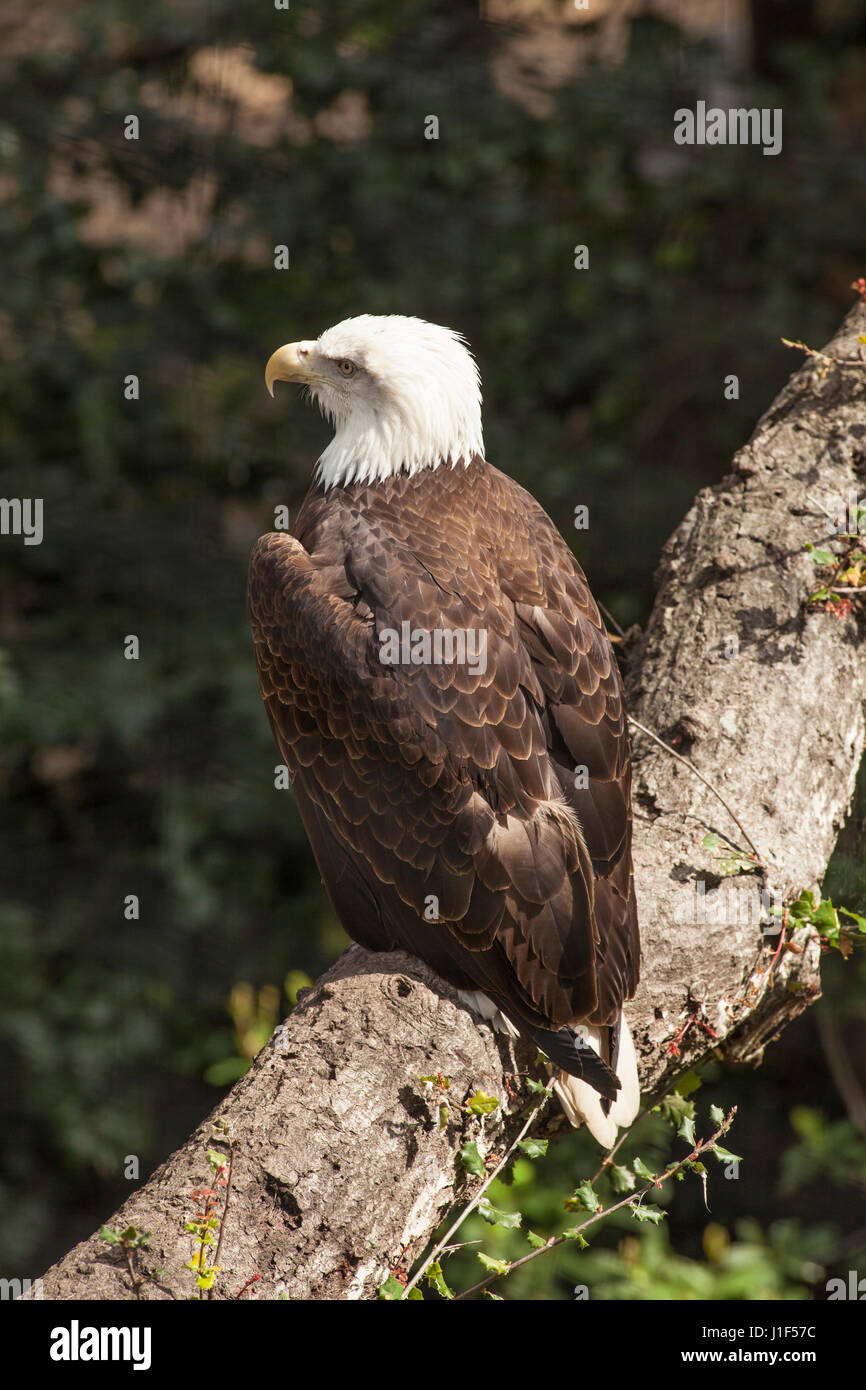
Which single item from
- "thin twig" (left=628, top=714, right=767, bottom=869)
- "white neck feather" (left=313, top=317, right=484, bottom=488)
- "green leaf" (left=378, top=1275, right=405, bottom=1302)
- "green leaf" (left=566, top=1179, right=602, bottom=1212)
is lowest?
"green leaf" (left=378, top=1275, right=405, bottom=1302)

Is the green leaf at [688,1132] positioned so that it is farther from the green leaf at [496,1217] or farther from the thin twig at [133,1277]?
the thin twig at [133,1277]

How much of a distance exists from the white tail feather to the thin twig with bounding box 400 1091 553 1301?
4cm

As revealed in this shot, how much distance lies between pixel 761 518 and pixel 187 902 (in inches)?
103

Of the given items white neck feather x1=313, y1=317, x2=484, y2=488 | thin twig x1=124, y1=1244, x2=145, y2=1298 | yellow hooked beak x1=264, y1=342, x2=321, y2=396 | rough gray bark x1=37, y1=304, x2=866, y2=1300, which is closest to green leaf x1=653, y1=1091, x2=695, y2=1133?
rough gray bark x1=37, y1=304, x2=866, y2=1300

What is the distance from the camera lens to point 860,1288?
4305 millimetres

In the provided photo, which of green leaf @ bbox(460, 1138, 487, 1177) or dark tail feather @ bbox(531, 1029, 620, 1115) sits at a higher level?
dark tail feather @ bbox(531, 1029, 620, 1115)

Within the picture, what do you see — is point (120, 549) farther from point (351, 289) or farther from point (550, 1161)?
point (550, 1161)

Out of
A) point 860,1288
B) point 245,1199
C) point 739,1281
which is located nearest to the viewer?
point 245,1199

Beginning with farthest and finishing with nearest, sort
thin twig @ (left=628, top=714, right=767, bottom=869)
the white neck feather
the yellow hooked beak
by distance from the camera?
the yellow hooked beak
the white neck feather
thin twig @ (left=628, top=714, right=767, bottom=869)

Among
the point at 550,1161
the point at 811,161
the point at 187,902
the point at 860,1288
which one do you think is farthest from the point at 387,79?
the point at 860,1288

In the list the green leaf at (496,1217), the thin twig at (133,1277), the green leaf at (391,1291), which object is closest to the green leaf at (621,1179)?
the green leaf at (496,1217)

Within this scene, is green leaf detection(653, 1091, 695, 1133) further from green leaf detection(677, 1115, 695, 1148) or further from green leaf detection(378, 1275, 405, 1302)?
green leaf detection(378, 1275, 405, 1302)

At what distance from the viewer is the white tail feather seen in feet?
8.91

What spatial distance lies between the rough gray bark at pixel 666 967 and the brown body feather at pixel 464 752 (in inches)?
6.2
